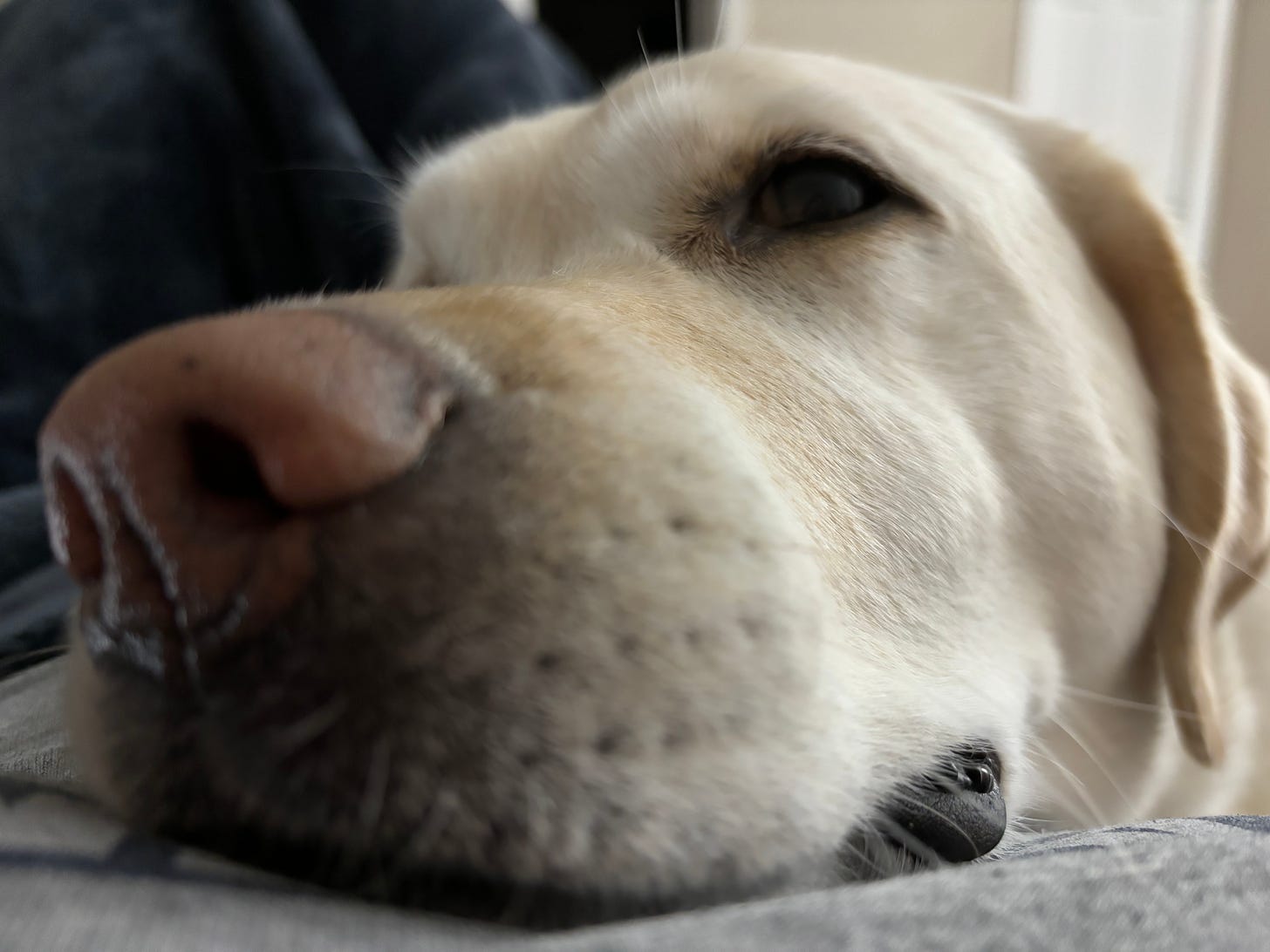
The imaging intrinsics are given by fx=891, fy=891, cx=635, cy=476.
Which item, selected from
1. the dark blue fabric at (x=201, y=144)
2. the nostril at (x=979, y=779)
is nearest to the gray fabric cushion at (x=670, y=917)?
the nostril at (x=979, y=779)

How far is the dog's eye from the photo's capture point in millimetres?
1037

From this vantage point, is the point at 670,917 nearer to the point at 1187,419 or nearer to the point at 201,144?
the point at 1187,419

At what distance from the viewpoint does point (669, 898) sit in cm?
56

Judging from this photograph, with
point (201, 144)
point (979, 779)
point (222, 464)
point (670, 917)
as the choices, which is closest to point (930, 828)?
point (979, 779)

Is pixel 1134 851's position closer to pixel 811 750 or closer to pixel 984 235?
pixel 811 750

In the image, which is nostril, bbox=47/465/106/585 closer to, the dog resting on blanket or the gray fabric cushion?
the dog resting on blanket

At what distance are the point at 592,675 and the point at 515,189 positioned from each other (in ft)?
2.93

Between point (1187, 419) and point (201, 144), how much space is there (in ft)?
6.30

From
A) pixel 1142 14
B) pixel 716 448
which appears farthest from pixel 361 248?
pixel 1142 14

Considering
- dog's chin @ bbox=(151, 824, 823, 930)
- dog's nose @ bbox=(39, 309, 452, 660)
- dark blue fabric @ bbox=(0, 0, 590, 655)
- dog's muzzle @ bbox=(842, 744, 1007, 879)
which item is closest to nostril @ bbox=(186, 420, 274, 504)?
dog's nose @ bbox=(39, 309, 452, 660)

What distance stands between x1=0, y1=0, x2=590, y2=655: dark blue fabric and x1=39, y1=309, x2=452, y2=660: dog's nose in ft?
4.46

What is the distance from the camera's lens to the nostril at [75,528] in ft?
1.60

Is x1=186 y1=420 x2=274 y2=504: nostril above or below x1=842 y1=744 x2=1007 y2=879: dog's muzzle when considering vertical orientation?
above

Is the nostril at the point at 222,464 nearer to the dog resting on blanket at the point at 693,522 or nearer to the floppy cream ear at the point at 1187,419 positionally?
the dog resting on blanket at the point at 693,522
